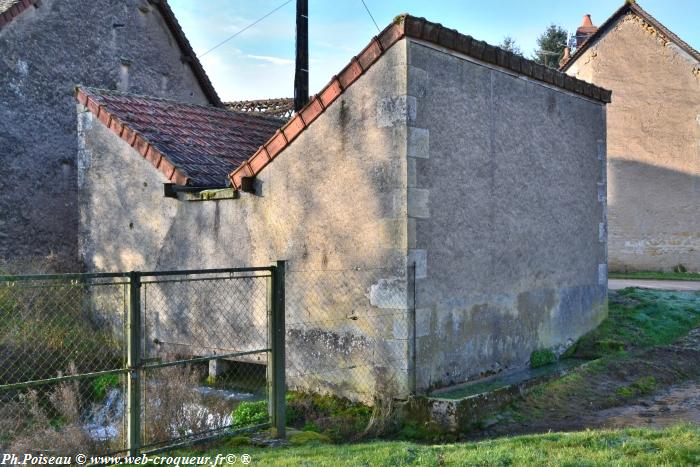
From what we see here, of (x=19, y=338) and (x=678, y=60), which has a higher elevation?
(x=678, y=60)

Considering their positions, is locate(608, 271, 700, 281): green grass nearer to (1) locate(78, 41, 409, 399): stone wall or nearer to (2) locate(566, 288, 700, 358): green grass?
(2) locate(566, 288, 700, 358): green grass

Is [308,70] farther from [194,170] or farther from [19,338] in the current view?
[19,338]

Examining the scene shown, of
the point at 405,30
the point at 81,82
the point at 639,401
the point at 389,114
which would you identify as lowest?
the point at 639,401

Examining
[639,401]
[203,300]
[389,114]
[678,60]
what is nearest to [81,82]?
[203,300]

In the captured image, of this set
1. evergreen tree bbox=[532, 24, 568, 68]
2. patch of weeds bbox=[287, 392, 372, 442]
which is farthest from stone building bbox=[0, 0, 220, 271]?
evergreen tree bbox=[532, 24, 568, 68]

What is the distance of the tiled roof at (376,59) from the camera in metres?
7.38

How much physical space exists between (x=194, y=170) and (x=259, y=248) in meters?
1.81

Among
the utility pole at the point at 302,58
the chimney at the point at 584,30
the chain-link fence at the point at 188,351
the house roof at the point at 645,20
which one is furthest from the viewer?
the chimney at the point at 584,30

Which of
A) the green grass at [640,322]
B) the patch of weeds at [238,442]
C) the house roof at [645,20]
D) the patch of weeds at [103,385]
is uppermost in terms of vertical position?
the house roof at [645,20]

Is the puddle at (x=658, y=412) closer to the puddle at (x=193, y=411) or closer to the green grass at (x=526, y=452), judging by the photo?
the green grass at (x=526, y=452)

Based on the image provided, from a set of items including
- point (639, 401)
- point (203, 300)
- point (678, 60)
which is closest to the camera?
point (639, 401)

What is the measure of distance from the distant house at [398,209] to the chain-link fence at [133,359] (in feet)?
1.57

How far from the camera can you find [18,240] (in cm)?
1344

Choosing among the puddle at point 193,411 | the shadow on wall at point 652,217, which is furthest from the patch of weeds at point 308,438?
the shadow on wall at point 652,217
